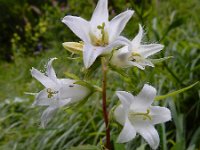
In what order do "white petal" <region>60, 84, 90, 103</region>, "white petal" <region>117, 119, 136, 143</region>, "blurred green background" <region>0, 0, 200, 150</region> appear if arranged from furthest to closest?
"blurred green background" <region>0, 0, 200, 150</region>
"white petal" <region>60, 84, 90, 103</region>
"white petal" <region>117, 119, 136, 143</region>

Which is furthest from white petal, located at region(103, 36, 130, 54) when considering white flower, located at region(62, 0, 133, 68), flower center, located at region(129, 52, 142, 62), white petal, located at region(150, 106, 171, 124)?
white petal, located at region(150, 106, 171, 124)

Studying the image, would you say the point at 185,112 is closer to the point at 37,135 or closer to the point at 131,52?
the point at 37,135

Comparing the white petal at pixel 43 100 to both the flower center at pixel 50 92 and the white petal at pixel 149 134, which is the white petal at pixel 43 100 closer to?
the flower center at pixel 50 92

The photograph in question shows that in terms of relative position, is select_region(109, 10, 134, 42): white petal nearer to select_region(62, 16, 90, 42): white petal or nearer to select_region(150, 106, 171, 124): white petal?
select_region(62, 16, 90, 42): white petal

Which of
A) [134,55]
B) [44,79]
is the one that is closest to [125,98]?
[134,55]

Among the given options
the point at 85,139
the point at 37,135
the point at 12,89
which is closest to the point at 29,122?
the point at 37,135

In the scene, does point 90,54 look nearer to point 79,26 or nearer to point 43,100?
point 79,26

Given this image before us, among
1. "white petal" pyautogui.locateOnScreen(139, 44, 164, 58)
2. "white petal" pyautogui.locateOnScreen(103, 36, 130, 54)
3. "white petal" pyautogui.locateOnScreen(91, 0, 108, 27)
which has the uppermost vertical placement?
"white petal" pyautogui.locateOnScreen(91, 0, 108, 27)
